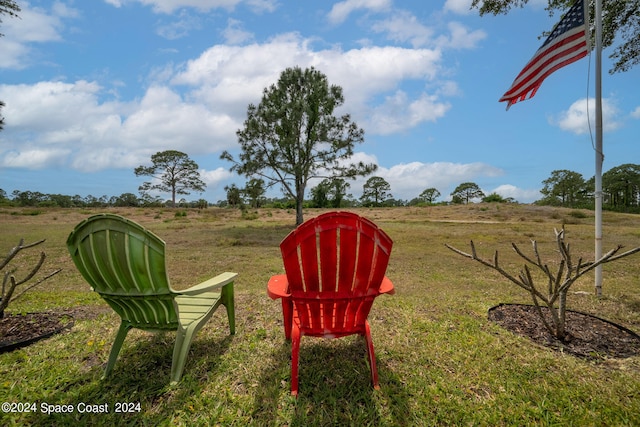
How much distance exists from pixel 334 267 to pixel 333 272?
0.04 meters

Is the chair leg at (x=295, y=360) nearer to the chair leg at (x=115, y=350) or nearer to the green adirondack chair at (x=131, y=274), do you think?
the green adirondack chair at (x=131, y=274)

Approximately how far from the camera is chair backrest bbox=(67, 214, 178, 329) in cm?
211

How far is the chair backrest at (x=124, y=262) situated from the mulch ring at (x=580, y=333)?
3293mm

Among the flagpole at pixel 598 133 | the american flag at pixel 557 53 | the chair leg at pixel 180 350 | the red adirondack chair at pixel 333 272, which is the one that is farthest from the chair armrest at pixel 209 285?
the american flag at pixel 557 53

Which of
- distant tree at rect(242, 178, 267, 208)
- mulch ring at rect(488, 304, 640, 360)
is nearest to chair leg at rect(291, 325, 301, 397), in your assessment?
mulch ring at rect(488, 304, 640, 360)

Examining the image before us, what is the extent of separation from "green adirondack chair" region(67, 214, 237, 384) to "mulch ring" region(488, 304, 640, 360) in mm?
3131

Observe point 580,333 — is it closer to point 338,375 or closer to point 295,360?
point 338,375

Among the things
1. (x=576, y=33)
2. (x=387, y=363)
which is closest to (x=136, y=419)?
(x=387, y=363)

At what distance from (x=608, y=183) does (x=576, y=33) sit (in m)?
43.0

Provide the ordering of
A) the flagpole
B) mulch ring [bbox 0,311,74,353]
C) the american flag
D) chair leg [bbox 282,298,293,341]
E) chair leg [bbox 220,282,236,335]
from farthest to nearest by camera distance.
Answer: the flagpole, the american flag, chair leg [bbox 220,282,236,335], mulch ring [bbox 0,311,74,353], chair leg [bbox 282,298,293,341]

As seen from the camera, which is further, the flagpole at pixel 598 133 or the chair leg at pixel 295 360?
Result: the flagpole at pixel 598 133

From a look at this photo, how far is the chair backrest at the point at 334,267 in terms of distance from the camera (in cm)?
199

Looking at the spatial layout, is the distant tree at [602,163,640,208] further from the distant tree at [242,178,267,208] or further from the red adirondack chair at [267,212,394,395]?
the red adirondack chair at [267,212,394,395]

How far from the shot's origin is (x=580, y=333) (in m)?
2.99
